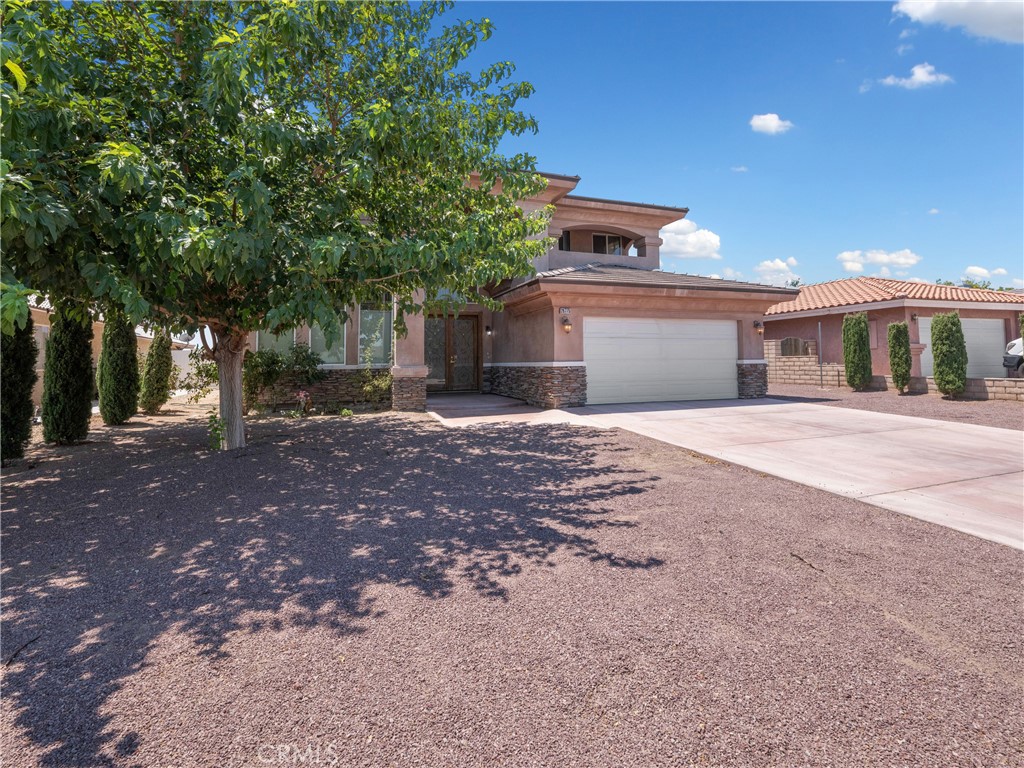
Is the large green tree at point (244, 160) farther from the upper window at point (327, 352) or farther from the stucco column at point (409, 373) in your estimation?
the upper window at point (327, 352)

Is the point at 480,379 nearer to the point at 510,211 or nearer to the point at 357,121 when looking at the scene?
the point at 510,211

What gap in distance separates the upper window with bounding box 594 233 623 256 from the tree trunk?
14276 millimetres

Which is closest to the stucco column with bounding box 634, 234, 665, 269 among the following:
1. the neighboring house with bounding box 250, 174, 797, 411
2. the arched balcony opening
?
the arched balcony opening

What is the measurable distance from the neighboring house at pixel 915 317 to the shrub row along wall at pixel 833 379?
58 cm

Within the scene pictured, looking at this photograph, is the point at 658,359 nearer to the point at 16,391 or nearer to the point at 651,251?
the point at 651,251

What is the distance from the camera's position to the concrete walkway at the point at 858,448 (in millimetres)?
4578

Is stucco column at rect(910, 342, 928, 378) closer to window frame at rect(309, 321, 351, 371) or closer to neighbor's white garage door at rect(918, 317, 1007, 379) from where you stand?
neighbor's white garage door at rect(918, 317, 1007, 379)

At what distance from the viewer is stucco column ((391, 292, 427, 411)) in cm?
1184

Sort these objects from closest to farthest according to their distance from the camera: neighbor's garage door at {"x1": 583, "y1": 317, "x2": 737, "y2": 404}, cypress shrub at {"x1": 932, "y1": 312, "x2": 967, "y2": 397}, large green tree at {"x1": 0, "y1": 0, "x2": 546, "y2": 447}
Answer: large green tree at {"x1": 0, "y1": 0, "x2": 546, "y2": 447}
neighbor's garage door at {"x1": 583, "y1": 317, "x2": 737, "y2": 404}
cypress shrub at {"x1": 932, "y1": 312, "x2": 967, "y2": 397}

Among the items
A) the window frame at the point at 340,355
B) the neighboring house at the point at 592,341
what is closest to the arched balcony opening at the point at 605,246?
the neighboring house at the point at 592,341

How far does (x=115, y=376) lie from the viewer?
1015 centimetres

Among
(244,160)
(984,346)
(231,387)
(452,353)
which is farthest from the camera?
(984,346)

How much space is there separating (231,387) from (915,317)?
2052cm

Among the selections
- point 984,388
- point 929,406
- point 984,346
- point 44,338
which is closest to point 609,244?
point 929,406
